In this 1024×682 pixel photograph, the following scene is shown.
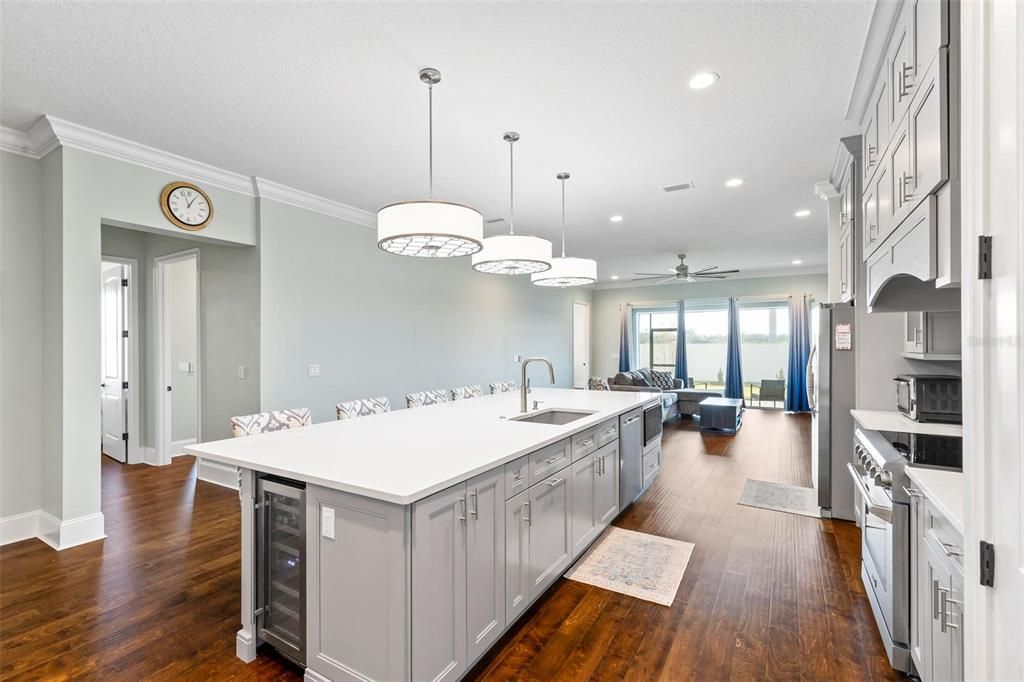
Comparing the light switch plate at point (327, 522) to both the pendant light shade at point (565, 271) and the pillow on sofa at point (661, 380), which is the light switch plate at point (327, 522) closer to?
the pendant light shade at point (565, 271)

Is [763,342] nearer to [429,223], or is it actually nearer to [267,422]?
[429,223]

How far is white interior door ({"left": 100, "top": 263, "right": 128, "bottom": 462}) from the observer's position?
5301 millimetres

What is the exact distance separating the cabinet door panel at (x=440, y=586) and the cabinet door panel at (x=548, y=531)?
1.82 ft

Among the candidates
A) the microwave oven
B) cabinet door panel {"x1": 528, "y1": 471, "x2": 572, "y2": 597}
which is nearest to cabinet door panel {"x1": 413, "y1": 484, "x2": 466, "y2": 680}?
cabinet door panel {"x1": 528, "y1": 471, "x2": 572, "y2": 597}

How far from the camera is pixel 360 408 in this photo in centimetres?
368

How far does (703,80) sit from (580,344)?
27.0 feet

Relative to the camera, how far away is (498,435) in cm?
250

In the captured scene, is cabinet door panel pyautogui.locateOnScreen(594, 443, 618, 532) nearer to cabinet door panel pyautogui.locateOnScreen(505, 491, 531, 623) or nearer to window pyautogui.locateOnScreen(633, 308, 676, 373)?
cabinet door panel pyautogui.locateOnScreen(505, 491, 531, 623)

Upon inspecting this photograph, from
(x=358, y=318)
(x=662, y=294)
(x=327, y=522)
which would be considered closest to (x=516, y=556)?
(x=327, y=522)

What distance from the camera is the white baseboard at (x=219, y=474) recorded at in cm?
439

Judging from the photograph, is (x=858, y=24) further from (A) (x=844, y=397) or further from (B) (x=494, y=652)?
(B) (x=494, y=652)

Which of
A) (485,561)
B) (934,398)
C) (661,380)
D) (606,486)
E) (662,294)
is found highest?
(662,294)

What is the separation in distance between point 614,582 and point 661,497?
1674 mm

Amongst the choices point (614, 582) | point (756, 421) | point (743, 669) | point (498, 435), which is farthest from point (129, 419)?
point (756, 421)
